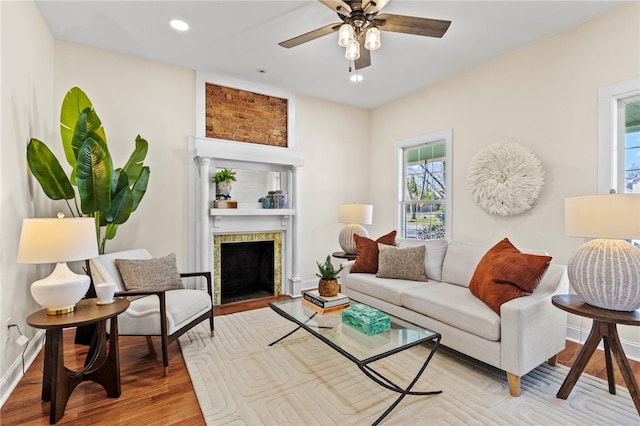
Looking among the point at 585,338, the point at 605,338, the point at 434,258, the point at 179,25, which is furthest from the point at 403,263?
the point at 179,25

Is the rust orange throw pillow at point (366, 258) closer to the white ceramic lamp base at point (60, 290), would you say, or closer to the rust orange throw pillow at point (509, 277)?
the rust orange throw pillow at point (509, 277)

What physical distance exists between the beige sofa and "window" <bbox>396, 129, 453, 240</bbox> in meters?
1.19

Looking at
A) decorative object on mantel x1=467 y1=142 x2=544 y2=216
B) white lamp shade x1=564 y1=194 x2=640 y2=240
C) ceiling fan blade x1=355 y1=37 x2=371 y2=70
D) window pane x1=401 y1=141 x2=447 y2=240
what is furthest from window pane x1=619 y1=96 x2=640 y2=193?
ceiling fan blade x1=355 y1=37 x2=371 y2=70

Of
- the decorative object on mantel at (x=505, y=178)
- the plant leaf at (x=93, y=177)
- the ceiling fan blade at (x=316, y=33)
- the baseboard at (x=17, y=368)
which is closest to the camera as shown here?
the baseboard at (x=17, y=368)

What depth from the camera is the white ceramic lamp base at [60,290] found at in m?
1.88

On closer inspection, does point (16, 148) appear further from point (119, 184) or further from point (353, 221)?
point (353, 221)

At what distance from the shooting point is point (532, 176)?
3273 mm

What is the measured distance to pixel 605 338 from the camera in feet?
6.77

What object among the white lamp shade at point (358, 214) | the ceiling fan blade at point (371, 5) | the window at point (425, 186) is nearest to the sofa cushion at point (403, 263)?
the white lamp shade at point (358, 214)

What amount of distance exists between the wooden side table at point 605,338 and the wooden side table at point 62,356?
9.69 feet

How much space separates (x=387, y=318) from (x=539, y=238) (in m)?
2.16

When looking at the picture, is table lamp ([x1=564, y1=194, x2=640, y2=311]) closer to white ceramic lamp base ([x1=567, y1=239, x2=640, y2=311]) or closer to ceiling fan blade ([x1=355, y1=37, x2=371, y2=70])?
white ceramic lamp base ([x1=567, y1=239, x2=640, y2=311])

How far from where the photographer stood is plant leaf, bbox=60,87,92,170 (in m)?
2.92

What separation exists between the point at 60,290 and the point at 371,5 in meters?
2.75
